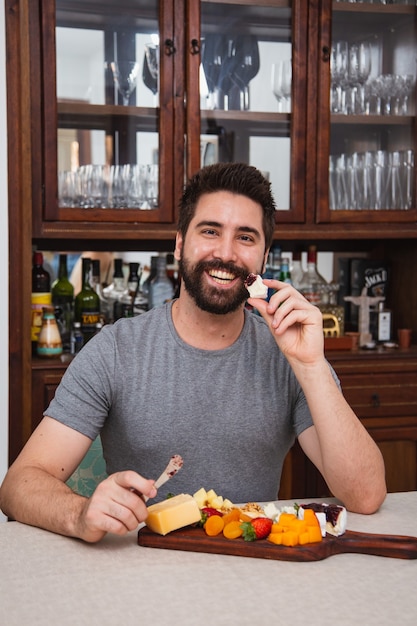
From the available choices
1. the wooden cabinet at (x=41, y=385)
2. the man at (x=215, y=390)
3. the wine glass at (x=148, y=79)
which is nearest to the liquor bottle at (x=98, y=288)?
the wooden cabinet at (x=41, y=385)

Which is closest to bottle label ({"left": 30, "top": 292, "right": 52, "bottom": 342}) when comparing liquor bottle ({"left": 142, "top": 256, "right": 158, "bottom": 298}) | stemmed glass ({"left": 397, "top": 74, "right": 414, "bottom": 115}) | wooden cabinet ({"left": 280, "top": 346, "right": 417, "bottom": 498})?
liquor bottle ({"left": 142, "top": 256, "right": 158, "bottom": 298})

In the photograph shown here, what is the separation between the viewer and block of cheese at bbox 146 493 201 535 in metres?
1.30

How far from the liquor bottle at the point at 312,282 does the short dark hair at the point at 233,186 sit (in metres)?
1.20

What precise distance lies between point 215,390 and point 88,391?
0.27 meters

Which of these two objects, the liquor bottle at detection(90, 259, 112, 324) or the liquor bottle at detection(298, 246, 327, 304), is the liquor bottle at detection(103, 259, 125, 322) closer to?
the liquor bottle at detection(90, 259, 112, 324)

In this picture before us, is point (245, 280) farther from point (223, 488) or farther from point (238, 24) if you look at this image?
point (238, 24)

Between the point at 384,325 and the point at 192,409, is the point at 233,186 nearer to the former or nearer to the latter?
the point at 192,409

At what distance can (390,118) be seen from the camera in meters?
3.12

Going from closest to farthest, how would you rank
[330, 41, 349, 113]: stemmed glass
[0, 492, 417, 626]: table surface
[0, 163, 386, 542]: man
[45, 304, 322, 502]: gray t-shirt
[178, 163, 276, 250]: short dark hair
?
[0, 492, 417, 626]: table surface → [0, 163, 386, 542]: man → [45, 304, 322, 502]: gray t-shirt → [178, 163, 276, 250]: short dark hair → [330, 41, 349, 113]: stemmed glass

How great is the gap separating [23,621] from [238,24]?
2385mm

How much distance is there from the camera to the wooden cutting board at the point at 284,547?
1268 mm

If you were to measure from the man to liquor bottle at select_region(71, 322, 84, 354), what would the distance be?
3.30 feet

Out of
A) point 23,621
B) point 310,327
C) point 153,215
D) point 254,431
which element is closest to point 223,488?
point 254,431

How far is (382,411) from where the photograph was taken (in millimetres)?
2947
